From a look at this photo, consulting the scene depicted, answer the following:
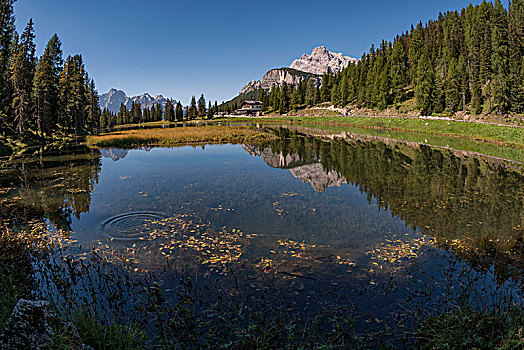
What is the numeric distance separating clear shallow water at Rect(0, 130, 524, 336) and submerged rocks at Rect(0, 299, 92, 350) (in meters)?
A: 3.78

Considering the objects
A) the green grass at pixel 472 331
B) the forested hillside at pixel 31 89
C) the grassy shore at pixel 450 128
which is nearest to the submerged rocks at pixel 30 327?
the green grass at pixel 472 331

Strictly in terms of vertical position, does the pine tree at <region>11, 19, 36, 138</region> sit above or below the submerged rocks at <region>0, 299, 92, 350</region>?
above

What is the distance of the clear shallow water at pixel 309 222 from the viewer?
26.1 feet

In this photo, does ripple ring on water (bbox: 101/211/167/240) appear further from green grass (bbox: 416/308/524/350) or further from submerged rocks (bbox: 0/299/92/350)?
green grass (bbox: 416/308/524/350)

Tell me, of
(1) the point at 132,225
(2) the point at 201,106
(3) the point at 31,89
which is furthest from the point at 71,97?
(2) the point at 201,106

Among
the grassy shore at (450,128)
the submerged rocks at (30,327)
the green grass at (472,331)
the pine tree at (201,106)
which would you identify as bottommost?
the green grass at (472,331)

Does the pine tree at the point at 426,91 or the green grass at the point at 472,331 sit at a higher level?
the pine tree at the point at 426,91

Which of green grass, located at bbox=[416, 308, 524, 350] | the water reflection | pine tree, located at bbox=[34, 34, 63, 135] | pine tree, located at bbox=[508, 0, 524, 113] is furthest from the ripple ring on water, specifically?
pine tree, located at bbox=[508, 0, 524, 113]

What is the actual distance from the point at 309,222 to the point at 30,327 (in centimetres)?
1019

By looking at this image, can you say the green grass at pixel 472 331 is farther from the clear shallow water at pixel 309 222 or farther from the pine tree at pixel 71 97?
the pine tree at pixel 71 97

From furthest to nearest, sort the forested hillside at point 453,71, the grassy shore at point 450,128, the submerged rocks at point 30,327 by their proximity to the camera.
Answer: the forested hillside at point 453,71, the grassy shore at point 450,128, the submerged rocks at point 30,327

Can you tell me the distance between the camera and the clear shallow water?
7965mm

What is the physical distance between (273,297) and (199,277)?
2271mm

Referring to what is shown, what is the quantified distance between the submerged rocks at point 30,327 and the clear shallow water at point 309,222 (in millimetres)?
3779
